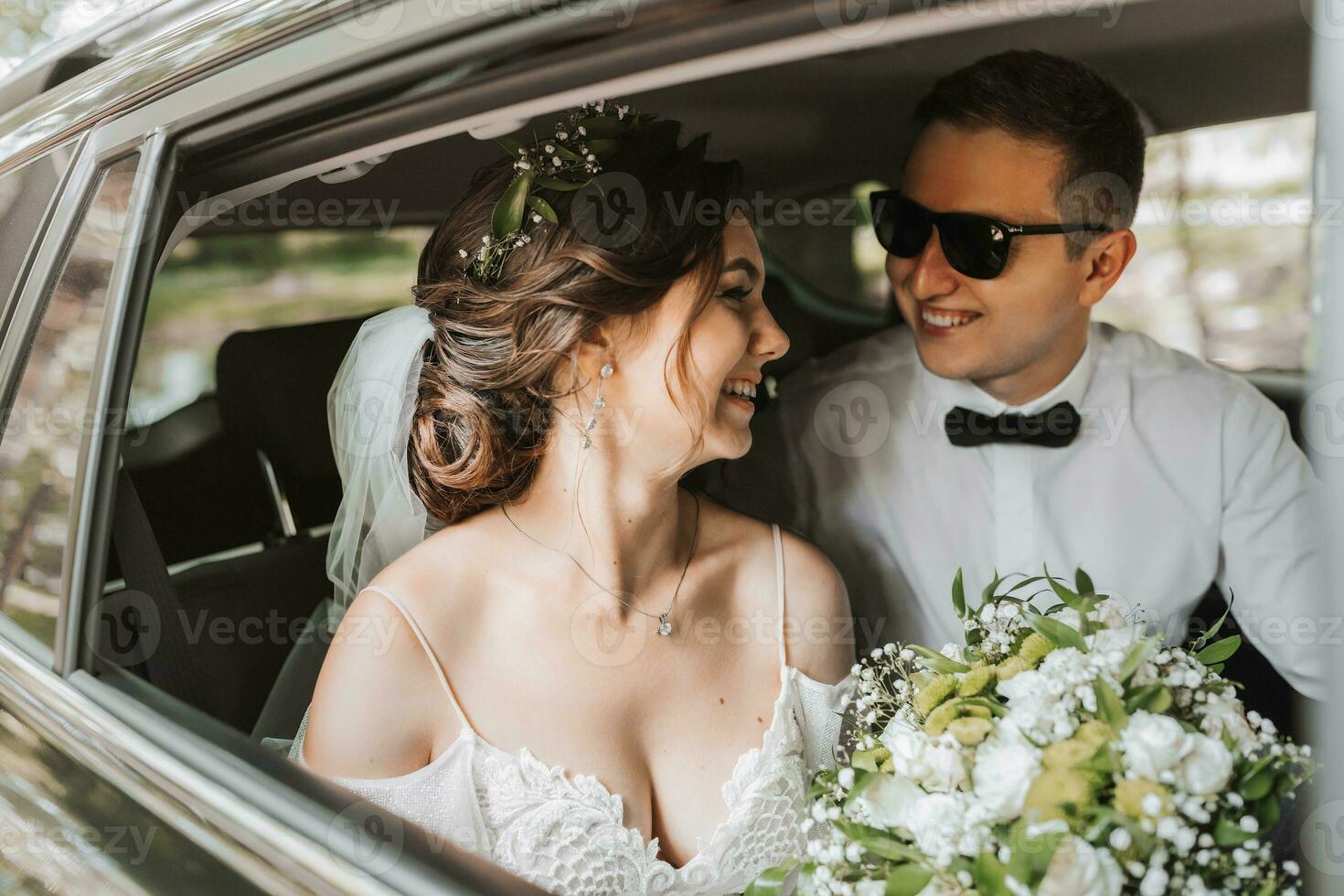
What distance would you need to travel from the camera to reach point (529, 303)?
157 cm

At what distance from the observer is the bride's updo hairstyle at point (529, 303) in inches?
61.6

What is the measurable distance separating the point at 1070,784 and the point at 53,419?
4.81ft

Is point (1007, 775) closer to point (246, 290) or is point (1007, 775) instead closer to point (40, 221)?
point (40, 221)

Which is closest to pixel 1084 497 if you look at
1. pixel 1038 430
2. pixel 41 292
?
pixel 1038 430

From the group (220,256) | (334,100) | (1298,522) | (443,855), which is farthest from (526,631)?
(220,256)

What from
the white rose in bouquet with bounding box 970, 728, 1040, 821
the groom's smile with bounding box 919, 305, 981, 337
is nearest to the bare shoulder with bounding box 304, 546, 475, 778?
the white rose in bouquet with bounding box 970, 728, 1040, 821

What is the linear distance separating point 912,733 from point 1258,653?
1773 millimetres

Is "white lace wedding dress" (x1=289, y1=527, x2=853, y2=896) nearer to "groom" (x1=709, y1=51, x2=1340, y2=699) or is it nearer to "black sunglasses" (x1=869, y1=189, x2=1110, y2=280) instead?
"groom" (x1=709, y1=51, x2=1340, y2=699)

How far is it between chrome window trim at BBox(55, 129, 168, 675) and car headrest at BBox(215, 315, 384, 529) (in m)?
1.01

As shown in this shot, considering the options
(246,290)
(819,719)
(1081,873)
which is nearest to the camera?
(1081,873)

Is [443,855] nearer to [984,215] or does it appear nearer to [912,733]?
[912,733]

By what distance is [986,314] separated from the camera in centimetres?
218

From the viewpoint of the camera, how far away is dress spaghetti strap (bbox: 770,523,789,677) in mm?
1809

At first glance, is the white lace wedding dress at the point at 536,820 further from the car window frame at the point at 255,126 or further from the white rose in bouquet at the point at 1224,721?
the white rose in bouquet at the point at 1224,721
